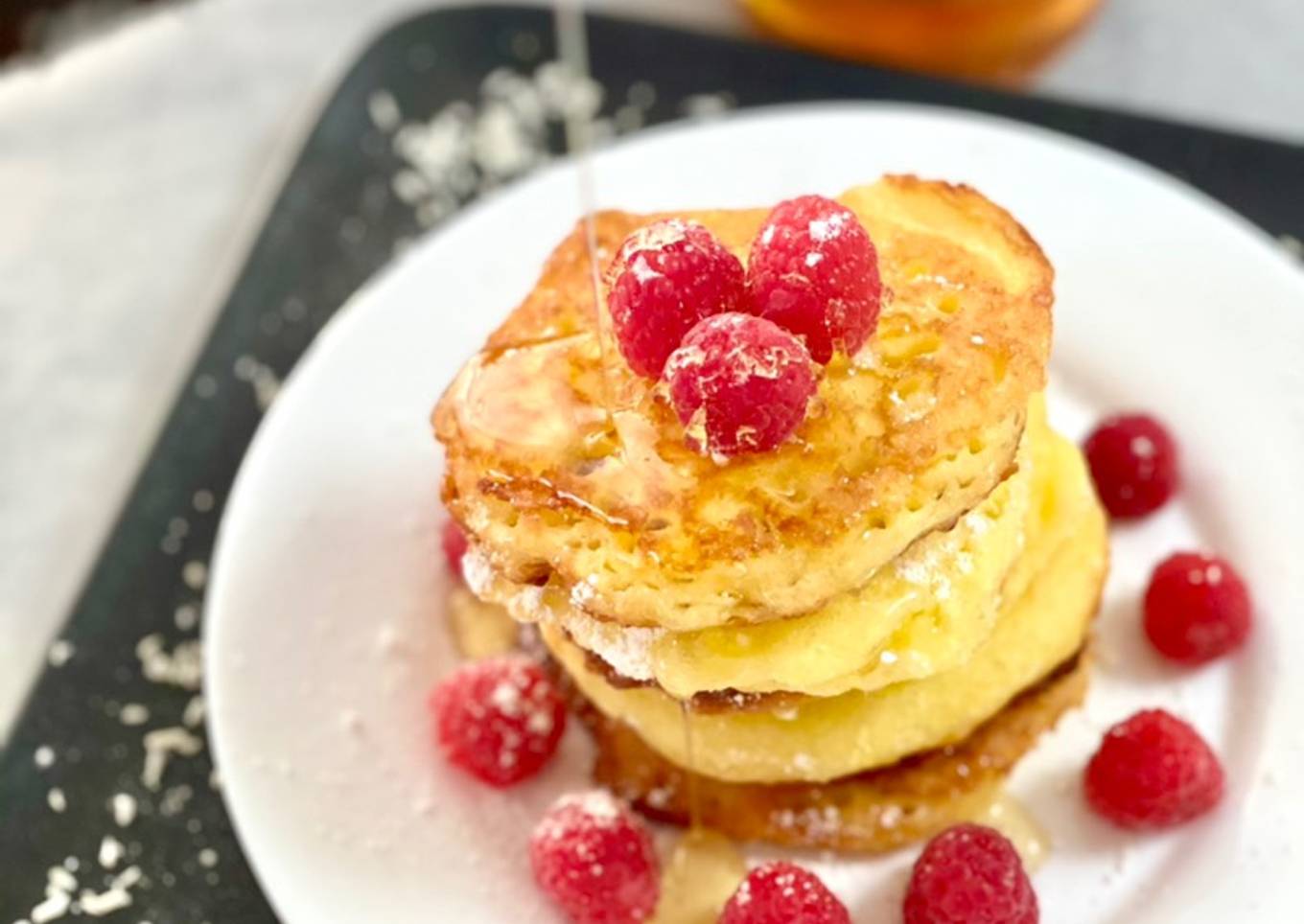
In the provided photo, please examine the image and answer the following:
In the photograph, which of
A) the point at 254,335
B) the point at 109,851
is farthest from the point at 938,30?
the point at 109,851

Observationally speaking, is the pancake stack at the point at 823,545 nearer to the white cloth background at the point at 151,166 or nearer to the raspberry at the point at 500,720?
the raspberry at the point at 500,720

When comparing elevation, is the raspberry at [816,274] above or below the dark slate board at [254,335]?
above

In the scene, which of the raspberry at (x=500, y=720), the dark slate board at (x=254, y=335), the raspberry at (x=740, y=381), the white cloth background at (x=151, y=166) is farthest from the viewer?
the white cloth background at (x=151, y=166)

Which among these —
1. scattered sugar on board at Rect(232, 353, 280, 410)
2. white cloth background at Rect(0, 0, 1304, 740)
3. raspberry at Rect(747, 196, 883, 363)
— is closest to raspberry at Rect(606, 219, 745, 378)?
raspberry at Rect(747, 196, 883, 363)

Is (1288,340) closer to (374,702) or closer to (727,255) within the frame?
(727,255)

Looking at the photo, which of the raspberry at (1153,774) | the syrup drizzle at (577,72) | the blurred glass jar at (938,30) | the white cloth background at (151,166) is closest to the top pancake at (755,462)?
the raspberry at (1153,774)

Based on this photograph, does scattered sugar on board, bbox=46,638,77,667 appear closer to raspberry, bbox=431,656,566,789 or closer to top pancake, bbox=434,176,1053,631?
raspberry, bbox=431,656,566,789

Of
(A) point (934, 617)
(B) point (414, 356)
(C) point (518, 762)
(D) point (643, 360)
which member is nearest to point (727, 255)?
(D) point (643, 360)

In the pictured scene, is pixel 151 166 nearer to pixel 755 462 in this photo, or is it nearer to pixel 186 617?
pixel 186 617
